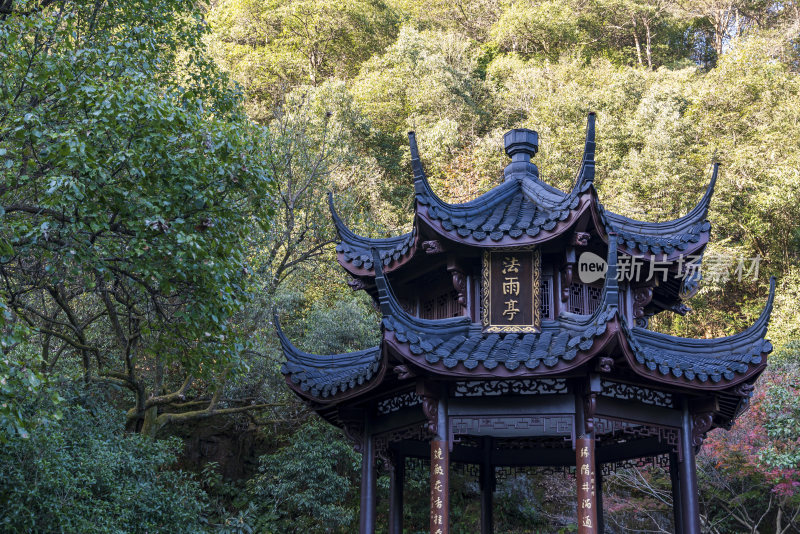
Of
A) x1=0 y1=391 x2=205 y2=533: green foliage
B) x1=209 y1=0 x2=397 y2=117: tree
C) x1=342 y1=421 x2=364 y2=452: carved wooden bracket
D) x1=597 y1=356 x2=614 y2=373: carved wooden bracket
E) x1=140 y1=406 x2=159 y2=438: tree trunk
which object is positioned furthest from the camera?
x1=209 y1=0 x2=397 y2=117: tree

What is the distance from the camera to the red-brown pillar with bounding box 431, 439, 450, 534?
8977 millimetres

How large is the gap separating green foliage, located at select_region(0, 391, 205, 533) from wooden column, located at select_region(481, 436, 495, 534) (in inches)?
191

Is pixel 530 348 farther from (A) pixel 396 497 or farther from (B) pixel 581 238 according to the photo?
(A) pixel 396 497

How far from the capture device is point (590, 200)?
30.0ft

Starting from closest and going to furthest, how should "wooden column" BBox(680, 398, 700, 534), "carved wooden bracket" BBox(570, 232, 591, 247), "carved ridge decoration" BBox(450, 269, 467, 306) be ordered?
1. "wooden column" BBox(680, 398, 700, 534)
2. "carved wooden bracket" BBox(570, 232, 591, 247)
3. "carved ridge decoration" BBox(450, 269, 467, 306)

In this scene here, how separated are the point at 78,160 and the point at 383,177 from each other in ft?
82.0

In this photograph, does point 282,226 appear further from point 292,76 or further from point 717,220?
point 292,76

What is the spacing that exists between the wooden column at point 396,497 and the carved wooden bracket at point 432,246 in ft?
10.7

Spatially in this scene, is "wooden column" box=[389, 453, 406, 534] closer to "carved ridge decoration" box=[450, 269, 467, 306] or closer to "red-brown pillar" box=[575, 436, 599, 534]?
"carved ridge decoration" box=[450, 269, 467, 306]

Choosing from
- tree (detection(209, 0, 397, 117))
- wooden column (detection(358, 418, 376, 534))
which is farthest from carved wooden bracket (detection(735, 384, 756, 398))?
tree (detection(209, 0, 397, 117))

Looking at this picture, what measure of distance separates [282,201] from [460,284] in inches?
412

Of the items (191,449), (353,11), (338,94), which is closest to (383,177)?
(338,94)

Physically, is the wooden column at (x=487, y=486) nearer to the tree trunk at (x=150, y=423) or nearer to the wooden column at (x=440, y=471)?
the wooden column at (x=440, y=471)

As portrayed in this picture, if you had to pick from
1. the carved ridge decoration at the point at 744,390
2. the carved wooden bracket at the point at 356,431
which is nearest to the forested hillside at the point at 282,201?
the carved wooden bracket at the point at 356,431
